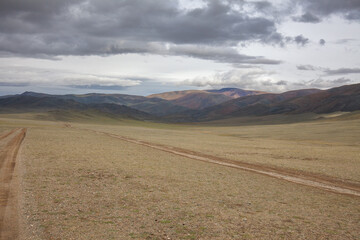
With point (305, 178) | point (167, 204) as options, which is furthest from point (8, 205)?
point (305, 178)

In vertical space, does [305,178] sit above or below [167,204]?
below

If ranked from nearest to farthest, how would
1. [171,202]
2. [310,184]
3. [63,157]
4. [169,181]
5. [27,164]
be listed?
[171,202] → [169,181] → [310,184] → [27,164] → [63,157]

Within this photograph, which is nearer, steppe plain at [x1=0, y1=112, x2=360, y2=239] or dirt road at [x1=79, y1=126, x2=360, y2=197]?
steppe plain at [x1=0, y1=112, x2=360, y2=239]

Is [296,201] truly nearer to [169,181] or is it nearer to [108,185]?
[169,181]

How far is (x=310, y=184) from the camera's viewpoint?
2183cm

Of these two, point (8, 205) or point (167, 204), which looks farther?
point (167, 204)

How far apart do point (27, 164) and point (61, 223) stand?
14.3 meters

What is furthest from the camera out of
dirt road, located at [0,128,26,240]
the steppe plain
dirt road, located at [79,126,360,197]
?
dirt road, located at [79,126,360,197]

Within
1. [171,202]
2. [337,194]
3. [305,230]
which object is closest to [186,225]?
[171,202]

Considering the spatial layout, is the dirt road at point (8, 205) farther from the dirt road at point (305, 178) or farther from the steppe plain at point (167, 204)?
the dirt road at point (305, 178)

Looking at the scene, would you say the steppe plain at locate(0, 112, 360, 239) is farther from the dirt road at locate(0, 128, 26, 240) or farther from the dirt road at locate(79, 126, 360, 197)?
the dirt road at locate(79, 126, 360, 197)

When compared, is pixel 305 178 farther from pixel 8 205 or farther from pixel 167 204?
pixel 8 205

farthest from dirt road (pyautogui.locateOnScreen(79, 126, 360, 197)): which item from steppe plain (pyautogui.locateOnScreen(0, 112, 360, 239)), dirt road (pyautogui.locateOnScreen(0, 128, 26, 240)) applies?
dirt road (pyautogui.locateOnScreen(0, 128, 26, 240))

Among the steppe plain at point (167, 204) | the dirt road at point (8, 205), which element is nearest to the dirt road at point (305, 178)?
the steppe plain at point (167, 204)
